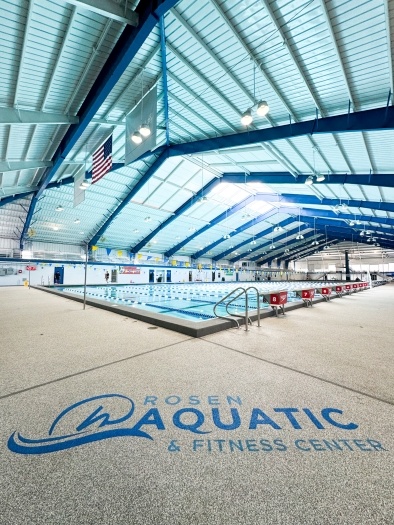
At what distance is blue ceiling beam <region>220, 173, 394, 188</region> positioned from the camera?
11.2 m

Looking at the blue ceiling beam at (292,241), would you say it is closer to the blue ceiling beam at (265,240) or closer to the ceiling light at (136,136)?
the blue ceiling beam at (265,240)

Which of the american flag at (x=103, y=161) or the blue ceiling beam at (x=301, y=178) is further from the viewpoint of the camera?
the blue ceiling beam at (x=301, y=178)

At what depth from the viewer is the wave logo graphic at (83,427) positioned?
59.1 inches

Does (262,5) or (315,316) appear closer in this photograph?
(262,5)

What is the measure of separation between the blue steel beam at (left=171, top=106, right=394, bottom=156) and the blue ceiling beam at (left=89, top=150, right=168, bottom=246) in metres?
4.37

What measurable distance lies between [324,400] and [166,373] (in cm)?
161

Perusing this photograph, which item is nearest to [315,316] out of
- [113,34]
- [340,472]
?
[340,472]

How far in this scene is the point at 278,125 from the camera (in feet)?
30.6

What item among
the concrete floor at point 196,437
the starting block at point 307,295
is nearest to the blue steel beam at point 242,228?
the starting block at point 307,295

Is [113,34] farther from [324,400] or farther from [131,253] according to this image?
[131,253]

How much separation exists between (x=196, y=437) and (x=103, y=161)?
1002cm

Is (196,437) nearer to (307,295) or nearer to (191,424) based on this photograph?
(191,424)

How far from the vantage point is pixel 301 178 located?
13859 millimetres

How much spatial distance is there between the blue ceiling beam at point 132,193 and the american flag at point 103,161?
5912 mm
